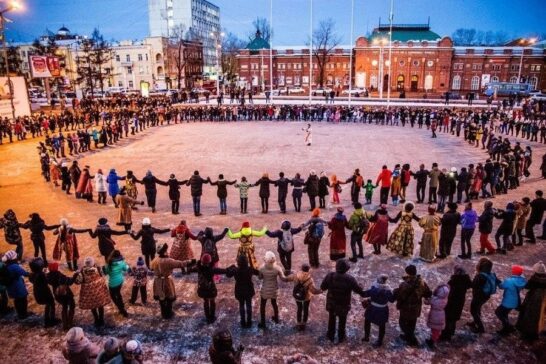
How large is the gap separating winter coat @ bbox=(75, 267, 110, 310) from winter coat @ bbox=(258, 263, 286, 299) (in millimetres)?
2837

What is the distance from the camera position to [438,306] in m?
6.34

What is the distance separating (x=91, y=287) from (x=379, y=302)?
16.0ft

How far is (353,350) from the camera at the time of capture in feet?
21.4

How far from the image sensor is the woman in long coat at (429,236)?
921 cm

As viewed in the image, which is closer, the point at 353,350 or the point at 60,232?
the point at 353,350

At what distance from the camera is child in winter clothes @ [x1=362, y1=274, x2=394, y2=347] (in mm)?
6230

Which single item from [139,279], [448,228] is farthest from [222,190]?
[448,228]

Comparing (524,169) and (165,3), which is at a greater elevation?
(165,3)

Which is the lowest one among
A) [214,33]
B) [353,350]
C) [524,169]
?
[353,350]

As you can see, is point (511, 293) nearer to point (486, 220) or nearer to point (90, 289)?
point (486, 220)

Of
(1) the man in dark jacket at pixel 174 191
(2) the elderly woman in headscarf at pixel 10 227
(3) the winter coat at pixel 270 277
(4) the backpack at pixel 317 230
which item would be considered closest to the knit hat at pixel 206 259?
(3) the winter coat at pixel 270 277

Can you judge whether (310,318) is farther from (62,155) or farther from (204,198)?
(62,155)

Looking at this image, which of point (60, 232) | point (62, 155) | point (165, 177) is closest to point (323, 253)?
point (60, 232)

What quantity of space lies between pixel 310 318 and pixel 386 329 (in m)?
1.35
